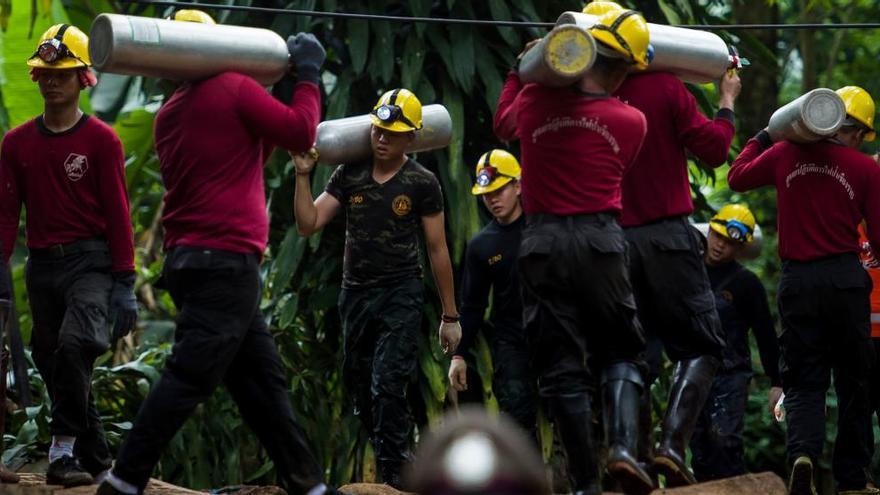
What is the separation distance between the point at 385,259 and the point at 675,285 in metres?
2.01

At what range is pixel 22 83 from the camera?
1259cm

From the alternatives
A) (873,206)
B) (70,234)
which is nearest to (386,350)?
(70,234)

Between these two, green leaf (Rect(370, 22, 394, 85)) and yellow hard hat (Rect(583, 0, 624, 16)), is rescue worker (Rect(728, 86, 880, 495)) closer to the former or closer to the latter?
yellow hard hat (Rect(583, 0, 624, 16))

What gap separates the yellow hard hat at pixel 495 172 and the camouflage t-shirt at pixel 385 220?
629 millimetres

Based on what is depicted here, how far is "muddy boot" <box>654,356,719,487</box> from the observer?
6852 millimetres

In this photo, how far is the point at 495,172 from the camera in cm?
894

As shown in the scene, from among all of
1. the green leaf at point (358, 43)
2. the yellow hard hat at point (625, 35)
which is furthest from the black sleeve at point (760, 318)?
the yellow hard hat at point (625, 35)

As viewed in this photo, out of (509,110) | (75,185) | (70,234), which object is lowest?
(70,234)

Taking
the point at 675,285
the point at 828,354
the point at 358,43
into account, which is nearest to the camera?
the point at 675,285

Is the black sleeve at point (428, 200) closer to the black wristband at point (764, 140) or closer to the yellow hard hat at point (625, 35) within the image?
the black wristband at point (764, 140)

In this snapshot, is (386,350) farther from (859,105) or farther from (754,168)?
(859,105)

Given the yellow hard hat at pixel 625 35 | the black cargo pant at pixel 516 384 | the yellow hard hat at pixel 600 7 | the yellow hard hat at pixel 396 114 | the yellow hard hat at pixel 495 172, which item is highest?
the yellow hard hat at pixel 600 7

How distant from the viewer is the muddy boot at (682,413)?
22.5 ft

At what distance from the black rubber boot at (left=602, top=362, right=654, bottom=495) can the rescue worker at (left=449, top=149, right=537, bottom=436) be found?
7.39 feet
